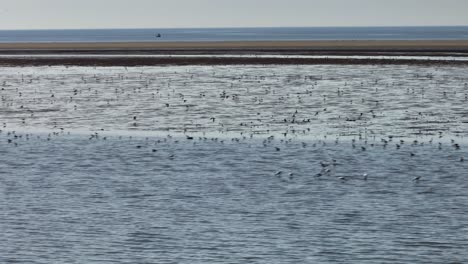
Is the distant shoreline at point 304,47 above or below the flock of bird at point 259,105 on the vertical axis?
below

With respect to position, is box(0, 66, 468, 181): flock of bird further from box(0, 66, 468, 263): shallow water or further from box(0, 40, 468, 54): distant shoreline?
box(0, 40, 468, 54): distant shoreline

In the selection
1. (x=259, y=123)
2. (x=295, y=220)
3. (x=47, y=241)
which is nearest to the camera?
(x=47, y=241)

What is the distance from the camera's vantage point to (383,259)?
802 inches

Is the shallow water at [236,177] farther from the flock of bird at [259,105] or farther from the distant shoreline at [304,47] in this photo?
the distant shoreline at [304,47]

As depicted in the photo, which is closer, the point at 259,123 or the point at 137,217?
the point at 137,217

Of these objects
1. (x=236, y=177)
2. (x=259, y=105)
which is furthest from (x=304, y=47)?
(x=236, y=177)

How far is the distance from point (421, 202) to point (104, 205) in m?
8.16

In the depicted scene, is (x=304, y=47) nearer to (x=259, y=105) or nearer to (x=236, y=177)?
(x=259, y=105)

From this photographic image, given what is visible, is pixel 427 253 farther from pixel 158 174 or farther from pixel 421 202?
pixel 158 174

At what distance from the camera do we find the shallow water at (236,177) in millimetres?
21547

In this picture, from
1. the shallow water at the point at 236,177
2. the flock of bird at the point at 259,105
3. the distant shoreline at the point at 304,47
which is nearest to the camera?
the shallow water at the point at 236,177

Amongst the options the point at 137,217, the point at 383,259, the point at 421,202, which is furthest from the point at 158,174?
the point at 383,259

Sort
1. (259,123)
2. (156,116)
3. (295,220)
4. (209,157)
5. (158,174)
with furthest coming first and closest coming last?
1. (156,116)
2. (259,123)
3. (209,157)
4. (158,174)
5. (295,220)

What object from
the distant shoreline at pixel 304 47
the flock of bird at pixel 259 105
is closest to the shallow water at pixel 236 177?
the flock of bird at pixel 259 105
